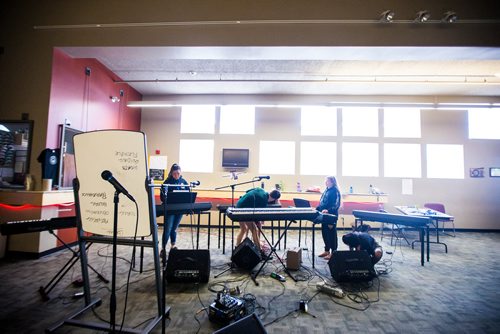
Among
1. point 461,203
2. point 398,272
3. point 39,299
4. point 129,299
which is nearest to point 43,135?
point 39,299

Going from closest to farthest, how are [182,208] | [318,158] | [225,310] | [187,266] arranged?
1. [225,310]
2. [187,266]
3. [182,208]
4. [318,158]

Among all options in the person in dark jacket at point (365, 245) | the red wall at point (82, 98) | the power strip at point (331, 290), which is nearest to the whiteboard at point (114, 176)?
the power strip at point (331, 290)

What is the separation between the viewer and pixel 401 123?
6.71 m

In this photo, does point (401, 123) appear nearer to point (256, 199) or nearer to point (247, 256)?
point (256, 199)

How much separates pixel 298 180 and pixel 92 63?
5.90 metres

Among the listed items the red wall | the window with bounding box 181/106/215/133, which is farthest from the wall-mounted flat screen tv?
the red wall

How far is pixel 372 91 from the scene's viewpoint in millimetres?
6340

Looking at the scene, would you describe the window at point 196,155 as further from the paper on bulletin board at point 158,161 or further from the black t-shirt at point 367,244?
the black t-shirt at point 367,244

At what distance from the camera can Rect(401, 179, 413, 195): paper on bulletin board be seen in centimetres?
649

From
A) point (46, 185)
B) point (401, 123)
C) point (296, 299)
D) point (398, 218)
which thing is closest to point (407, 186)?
point (401, 123)

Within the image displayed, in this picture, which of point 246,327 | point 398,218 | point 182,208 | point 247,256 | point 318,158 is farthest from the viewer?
point 318,158

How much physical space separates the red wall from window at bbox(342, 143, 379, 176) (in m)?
6.53

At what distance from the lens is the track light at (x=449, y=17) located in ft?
10.6

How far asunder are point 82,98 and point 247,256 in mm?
4548
